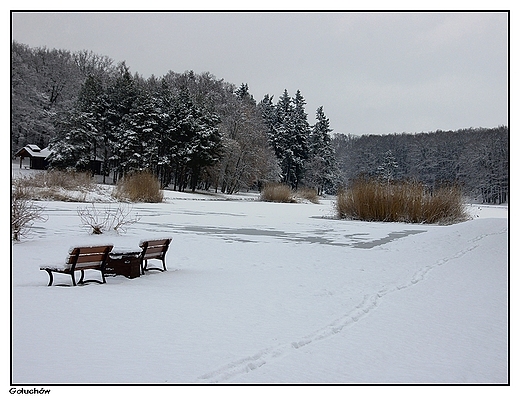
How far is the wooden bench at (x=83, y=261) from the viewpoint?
8406 mm

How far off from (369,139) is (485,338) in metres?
105

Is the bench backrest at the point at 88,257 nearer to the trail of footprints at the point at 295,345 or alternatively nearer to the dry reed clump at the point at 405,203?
the trail of footprints at the point at 295,345

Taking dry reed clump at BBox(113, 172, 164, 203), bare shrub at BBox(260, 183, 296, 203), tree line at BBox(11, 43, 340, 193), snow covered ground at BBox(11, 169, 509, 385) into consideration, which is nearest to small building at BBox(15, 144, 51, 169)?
tree line at BBox(11, 43, 340, 193)

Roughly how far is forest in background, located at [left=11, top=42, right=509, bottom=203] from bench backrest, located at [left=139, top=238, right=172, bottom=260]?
36.5m

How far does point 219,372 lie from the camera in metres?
4.82

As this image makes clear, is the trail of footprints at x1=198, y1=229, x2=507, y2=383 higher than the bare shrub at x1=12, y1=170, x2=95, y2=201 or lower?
lower

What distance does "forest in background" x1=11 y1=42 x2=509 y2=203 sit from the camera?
56.8 meters

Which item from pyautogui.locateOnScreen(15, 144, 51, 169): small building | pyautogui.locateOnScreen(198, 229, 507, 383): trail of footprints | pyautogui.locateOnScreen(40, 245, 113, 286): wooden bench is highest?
pyautogui.locateOnScreen(15, 144, 51, 169): small building

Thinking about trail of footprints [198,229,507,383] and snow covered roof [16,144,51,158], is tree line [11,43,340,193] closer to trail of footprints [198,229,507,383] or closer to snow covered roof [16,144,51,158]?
snow covered roof [16,144,51,158]

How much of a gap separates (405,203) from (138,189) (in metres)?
17.4

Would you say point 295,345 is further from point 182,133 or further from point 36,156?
point 36,156
